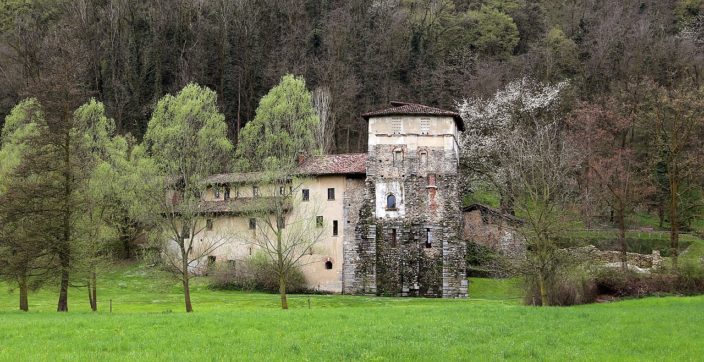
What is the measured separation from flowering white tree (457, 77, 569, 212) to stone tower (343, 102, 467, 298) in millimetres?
14340

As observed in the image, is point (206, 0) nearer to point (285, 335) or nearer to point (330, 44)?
point (330, 44)

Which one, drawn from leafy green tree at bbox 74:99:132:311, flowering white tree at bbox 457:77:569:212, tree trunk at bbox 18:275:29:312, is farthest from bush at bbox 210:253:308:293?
flowering white tree at bbox 457:77:569:212

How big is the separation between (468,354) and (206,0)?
273 ft

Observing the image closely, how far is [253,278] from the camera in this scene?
5875 centimetres

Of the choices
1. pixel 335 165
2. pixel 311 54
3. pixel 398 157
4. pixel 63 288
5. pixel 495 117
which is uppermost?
pixel 311 54

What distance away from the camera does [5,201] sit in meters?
36.8

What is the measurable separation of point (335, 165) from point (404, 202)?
6071 mm

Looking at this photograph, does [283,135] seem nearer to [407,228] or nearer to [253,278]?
[253,278]

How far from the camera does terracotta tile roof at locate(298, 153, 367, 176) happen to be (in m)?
59.2

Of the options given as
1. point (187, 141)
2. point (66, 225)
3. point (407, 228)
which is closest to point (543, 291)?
point (66, 225)

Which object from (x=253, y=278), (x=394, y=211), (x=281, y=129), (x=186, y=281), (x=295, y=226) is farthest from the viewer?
(x=281, y=129)

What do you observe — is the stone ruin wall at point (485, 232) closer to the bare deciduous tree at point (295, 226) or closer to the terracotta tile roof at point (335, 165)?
the terracotta tile roof at point (335, 165)

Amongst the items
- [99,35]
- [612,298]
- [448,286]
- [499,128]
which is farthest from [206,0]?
[612,298]

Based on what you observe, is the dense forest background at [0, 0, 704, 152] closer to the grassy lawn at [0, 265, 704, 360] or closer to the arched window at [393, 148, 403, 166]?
the arched window at [393, 148, 403, 166]
